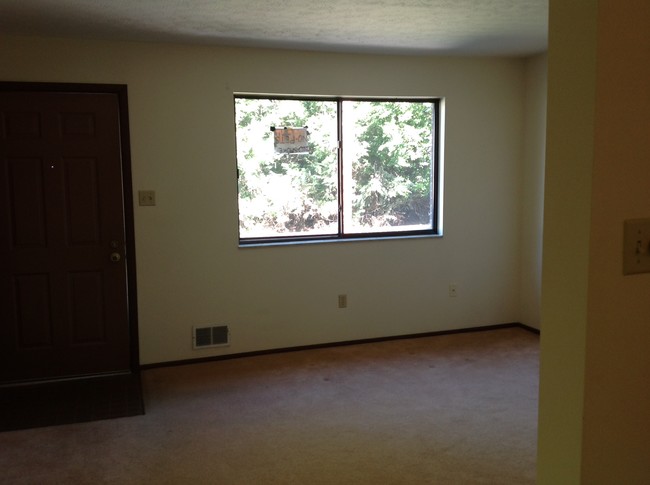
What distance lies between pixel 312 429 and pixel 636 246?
7.76ft

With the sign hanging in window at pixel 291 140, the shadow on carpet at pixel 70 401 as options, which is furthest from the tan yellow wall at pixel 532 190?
the shadow on carpet at pixel 70 401

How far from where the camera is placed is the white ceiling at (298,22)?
3131 millimetres

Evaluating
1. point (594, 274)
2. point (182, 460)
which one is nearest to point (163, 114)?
point (182, 460)

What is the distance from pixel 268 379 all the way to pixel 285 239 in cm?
114

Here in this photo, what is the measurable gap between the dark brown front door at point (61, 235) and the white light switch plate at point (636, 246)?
11.6 feet

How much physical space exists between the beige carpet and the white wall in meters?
0.41

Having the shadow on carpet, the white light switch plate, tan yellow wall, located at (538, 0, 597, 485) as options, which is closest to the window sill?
the shadow on carpet

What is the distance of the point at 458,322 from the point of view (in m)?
5.03

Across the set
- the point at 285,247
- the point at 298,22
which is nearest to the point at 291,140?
the point at 285,247

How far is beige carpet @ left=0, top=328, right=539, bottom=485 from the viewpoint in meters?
2.73

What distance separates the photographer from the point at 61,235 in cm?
396

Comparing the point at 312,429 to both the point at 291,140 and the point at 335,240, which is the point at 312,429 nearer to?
the point at 335,240

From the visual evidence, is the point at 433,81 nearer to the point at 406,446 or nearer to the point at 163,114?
A: the point at 163,114

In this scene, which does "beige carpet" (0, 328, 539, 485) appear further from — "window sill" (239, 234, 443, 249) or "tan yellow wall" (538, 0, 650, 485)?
"tan yellow wall" (538, 0, 650, 485)
